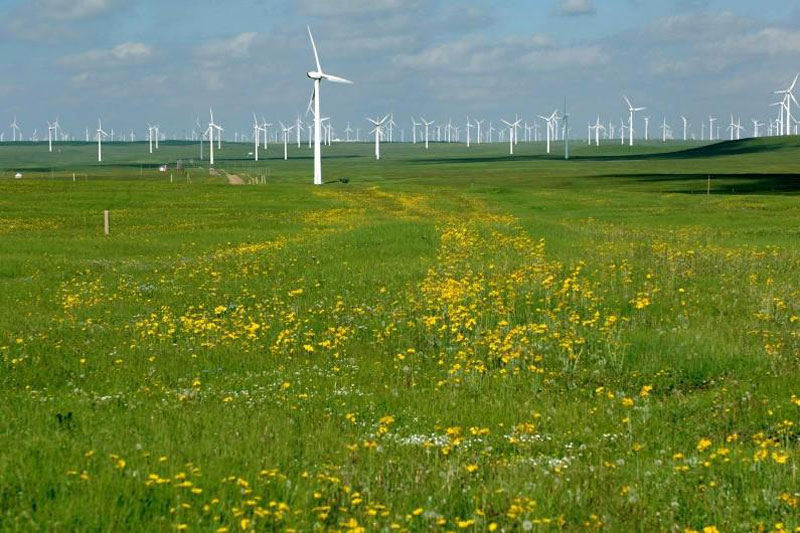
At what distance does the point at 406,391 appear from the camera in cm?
1393

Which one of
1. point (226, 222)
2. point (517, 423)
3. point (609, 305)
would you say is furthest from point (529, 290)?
point (226, 222)

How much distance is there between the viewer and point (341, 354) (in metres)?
17.4

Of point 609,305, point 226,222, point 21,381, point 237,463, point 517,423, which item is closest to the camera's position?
point 237,463

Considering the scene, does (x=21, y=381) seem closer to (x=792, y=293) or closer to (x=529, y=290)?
(x=529, y=290)

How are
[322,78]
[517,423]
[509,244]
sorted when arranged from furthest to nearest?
[322,78] → [509,244] → [517,423]

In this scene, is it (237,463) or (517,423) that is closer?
(237,463)

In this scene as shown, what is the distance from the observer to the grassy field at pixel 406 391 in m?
8.44

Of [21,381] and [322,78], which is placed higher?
[322,78]

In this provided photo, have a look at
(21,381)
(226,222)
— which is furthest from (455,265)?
(226,222)

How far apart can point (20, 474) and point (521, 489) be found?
481 cm

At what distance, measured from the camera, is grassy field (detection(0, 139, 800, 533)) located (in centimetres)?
844

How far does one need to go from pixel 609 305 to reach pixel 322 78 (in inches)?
4240

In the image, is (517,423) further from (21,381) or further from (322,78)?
(322,78)

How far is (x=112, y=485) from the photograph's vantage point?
27.5ft
